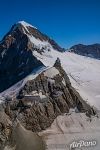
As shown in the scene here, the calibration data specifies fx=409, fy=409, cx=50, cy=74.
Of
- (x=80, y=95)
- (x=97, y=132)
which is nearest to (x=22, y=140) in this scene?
(x=97, y=132)

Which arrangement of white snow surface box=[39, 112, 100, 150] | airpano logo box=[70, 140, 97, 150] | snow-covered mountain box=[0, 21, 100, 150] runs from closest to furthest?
airpano logo box=[70, 140, 97, 150] → white snow surface box=[39, 112, 100, 150] → snow-covered mountain box=[0, 21, 100, 150]

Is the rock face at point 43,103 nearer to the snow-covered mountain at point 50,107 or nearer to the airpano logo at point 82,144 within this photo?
the snow-covered mountain at point 50,107

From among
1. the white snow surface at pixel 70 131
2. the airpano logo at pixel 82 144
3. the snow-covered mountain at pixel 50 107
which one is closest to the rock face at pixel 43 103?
the snow-covered mountain at pixel 50 107

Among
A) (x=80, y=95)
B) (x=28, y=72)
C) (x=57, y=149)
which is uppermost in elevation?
(x=28, y=72)

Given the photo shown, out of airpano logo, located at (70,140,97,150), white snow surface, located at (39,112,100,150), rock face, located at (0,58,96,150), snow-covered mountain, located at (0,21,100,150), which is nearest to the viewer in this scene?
airpano logo, located at (70,140,97,150)

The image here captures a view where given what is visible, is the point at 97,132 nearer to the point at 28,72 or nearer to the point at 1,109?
the point at 1,109

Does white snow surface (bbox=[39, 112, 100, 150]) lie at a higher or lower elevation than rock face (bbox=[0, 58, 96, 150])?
lower

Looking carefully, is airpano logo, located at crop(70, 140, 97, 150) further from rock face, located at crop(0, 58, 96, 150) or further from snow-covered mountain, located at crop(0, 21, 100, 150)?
rock face, located at crop(0, 58, 96, 150)

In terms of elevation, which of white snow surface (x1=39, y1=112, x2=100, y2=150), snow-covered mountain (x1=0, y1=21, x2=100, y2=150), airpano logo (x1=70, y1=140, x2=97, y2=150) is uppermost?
snow-covered mountain (x1=0, y1=21, x2=100, y2=150)

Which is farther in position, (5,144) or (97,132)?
(97,132)

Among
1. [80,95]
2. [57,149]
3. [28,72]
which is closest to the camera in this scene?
[57,149]

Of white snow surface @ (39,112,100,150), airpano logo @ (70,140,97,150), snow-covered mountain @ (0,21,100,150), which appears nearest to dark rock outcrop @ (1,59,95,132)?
snow-covered mountain @ (0,21,100,150)
